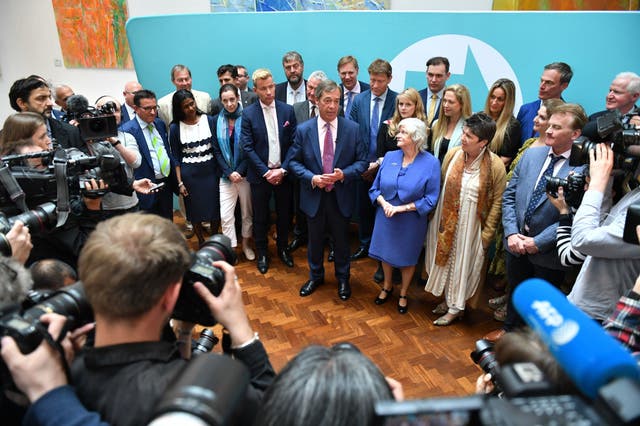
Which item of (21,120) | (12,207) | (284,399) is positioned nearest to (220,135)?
(21,120)

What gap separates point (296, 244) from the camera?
4082 millimetres

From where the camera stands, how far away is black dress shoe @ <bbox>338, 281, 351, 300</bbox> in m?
3.21

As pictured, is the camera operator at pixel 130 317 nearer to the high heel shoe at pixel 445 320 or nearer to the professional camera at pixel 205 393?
the professional camera at pixel 205 393

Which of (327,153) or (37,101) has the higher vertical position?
(37,101)

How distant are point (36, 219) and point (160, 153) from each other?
70.7 inches

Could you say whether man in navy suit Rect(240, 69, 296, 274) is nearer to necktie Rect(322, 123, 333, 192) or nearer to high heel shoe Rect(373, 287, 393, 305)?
necktie Rect(322, 123, 333, 192)

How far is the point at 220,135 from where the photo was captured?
360cm

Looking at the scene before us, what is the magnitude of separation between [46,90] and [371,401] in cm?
290

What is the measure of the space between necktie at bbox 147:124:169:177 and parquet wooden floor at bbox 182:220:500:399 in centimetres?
106

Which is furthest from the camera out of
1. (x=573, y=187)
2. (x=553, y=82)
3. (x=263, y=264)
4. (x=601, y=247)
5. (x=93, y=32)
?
(x=93, y=32)

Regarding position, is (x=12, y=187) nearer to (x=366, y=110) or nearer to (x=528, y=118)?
(x=366, y=110)

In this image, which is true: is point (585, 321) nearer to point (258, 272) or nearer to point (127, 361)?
point (127, 361)

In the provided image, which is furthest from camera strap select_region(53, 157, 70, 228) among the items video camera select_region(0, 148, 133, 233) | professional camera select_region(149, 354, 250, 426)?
professional camera select_region(149, 354, 250, 426)

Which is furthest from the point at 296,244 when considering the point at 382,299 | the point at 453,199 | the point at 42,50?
the point at 42,50
